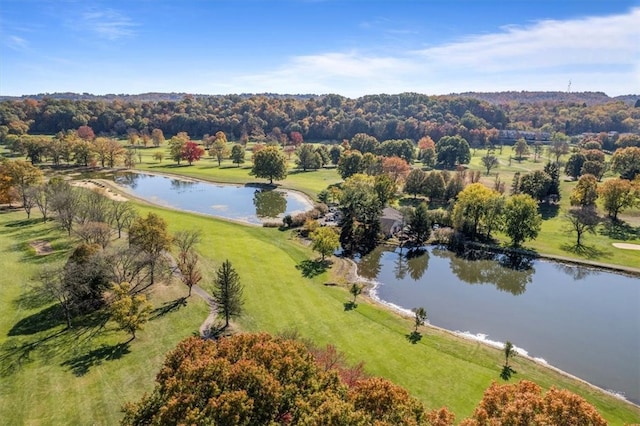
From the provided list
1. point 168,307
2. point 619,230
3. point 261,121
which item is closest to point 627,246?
point 619,230

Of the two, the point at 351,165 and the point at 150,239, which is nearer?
the point at 150,239

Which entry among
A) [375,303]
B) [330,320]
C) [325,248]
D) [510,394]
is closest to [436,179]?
[325,248]

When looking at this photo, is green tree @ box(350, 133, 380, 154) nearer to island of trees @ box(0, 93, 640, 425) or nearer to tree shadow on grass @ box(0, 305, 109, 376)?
island of trees @ box(0, 93, 640, 425)

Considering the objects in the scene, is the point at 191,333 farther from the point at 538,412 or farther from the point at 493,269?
the point at 493,269

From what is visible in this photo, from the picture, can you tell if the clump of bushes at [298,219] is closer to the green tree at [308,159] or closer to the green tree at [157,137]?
the green tree at [308,159]

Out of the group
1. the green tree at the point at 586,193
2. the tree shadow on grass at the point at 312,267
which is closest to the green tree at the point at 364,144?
the green tree at the point at 586,193

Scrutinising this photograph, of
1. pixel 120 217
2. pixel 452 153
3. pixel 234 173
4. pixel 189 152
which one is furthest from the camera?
pixel 189 152
